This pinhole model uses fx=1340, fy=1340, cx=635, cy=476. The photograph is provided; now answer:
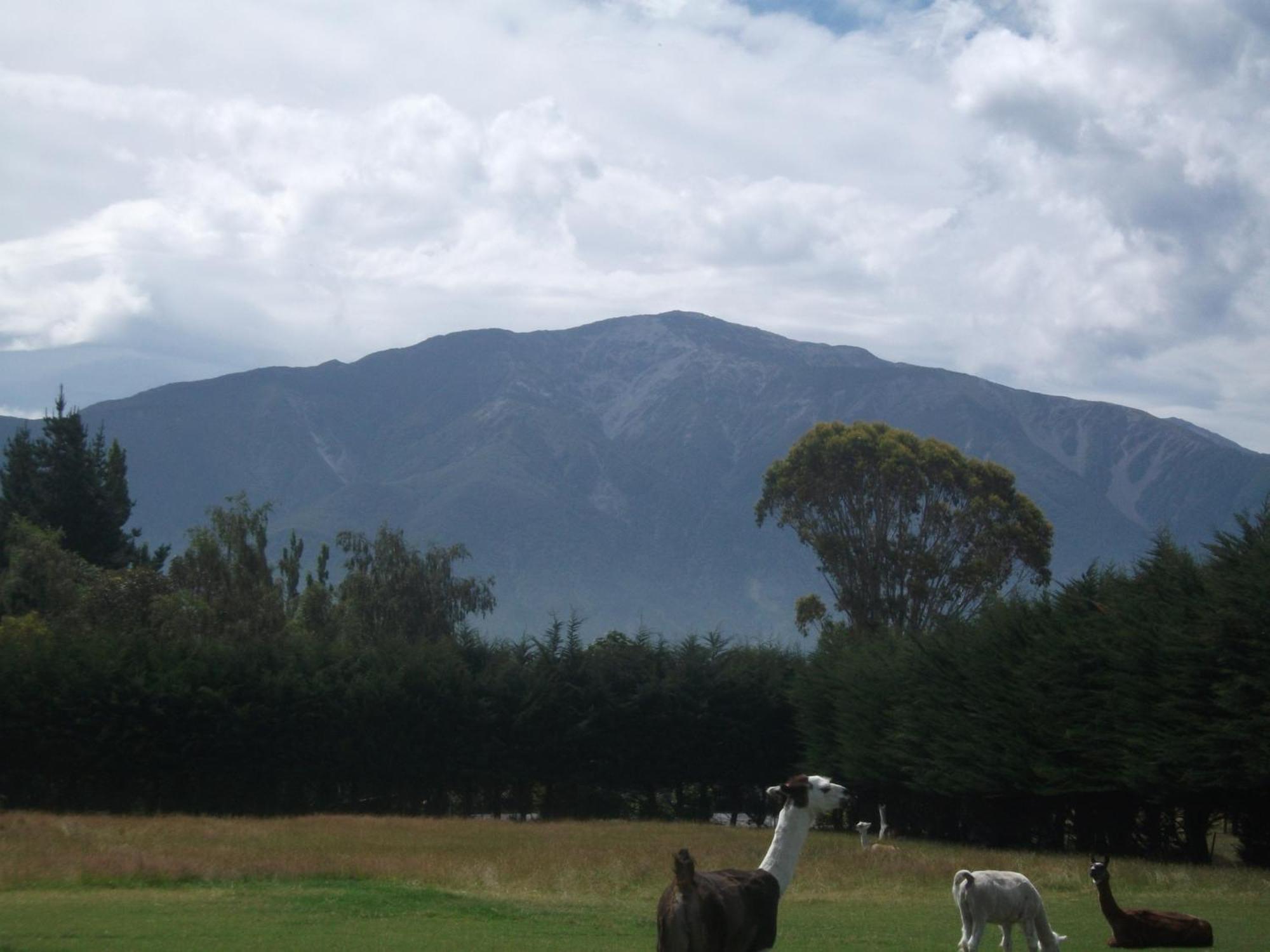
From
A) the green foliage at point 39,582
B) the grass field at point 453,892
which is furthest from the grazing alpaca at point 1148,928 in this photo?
the green foliage at point 39,582

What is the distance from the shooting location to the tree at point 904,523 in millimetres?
55125

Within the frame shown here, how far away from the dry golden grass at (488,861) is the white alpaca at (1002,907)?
7854 mm

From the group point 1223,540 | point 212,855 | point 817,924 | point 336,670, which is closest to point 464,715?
point 336,670

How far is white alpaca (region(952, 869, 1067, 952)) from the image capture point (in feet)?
39.2

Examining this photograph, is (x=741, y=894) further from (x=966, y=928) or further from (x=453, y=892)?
(x=453, y=892)

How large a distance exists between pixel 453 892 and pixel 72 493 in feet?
173

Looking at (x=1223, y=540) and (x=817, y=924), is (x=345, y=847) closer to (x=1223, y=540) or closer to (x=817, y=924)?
(x=817, y=924)

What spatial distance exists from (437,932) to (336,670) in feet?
99.8

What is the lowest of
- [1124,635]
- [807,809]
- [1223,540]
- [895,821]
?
[895,821]

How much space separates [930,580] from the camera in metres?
55.3

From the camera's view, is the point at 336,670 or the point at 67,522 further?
the point at 67,522

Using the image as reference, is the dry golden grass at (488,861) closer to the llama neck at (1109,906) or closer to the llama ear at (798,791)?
the llama neck at (1109,906)

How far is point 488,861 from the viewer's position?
80.8 feet

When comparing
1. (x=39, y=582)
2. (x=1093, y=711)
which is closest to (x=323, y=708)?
(x=39, y=582)
